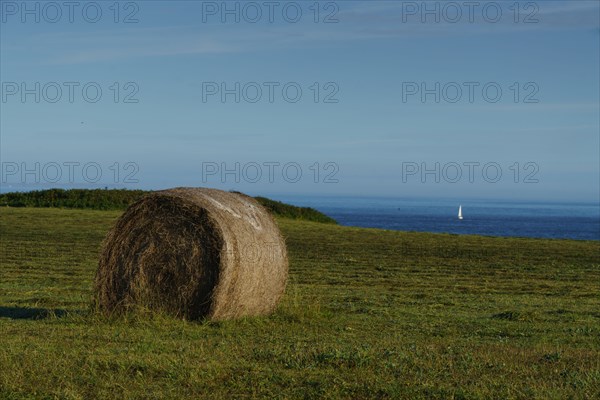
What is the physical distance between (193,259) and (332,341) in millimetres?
3383

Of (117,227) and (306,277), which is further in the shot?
(306,277)

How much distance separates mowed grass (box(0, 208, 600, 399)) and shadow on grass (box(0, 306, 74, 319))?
28 millimetres

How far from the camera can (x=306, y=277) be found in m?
24.2

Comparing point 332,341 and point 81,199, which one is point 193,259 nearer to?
point 332,341

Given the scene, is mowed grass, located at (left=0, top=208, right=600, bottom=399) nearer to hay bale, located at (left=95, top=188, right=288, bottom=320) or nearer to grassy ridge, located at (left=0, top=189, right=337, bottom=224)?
hay bale, located at (left=95, top=188, right=288, bottom=320)

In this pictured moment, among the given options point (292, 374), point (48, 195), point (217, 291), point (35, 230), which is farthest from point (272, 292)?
point (48, 195)

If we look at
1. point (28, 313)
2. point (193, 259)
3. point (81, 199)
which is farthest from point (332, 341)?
point (81, 199)

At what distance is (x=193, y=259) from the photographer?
15.6m

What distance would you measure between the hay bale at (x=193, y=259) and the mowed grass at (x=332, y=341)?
0.50m

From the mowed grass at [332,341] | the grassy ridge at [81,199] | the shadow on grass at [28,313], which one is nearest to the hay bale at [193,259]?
the mowed grass at [332,341]

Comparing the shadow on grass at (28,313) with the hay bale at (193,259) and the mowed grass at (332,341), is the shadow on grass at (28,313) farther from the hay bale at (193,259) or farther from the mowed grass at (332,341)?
the hay bale at (193,259)

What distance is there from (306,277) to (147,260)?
8750 millimetres

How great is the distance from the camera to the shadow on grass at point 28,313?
50.5 ft

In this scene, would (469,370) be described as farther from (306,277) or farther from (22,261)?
(22,261)
